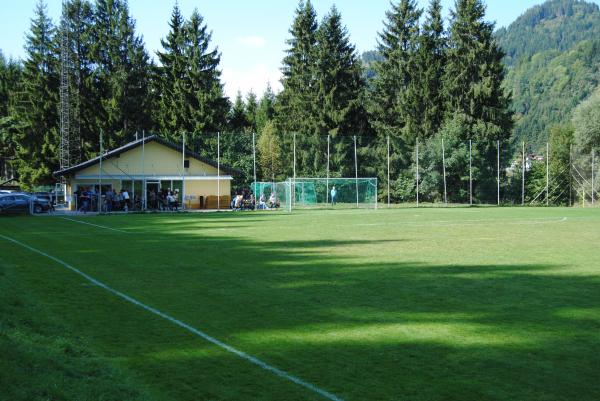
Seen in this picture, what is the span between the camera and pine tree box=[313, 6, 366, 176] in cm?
6038

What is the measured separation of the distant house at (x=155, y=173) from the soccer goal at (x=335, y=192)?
5829 mm

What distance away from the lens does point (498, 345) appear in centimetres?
683

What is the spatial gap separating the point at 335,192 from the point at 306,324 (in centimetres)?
4021

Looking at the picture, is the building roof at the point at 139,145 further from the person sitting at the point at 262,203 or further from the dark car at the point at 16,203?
the dark car at the point at 16,203

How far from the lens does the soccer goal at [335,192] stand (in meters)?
48.1

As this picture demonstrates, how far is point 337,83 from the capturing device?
6125 cm

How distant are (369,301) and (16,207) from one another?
30427 millimetres

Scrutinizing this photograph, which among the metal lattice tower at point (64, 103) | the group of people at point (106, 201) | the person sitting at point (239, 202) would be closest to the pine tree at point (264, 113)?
the metal lattice tower at point (64, 103)

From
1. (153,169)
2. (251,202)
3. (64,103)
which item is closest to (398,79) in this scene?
(251,202)

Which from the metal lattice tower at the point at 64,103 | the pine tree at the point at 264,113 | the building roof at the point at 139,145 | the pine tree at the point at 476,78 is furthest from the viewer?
the pine tree at the point at 264,113

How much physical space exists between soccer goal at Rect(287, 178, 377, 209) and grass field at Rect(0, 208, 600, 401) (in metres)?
31.9

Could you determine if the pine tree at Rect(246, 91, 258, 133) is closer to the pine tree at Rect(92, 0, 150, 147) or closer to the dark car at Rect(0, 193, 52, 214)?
the pine tree at Rect(92, 0, 150, 147)

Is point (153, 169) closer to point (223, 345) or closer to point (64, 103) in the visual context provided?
point (64, 103)

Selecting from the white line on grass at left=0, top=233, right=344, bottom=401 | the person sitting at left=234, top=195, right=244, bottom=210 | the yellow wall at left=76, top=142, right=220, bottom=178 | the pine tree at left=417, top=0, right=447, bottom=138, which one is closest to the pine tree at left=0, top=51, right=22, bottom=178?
the yellow wall at left=76, top=142, right=220, bottom=178
